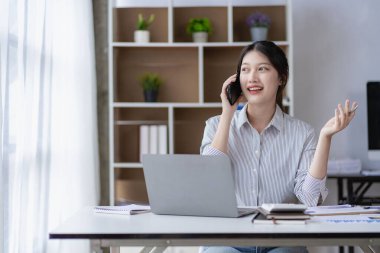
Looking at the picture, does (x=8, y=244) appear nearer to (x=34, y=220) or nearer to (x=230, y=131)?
(x=34, y=220)

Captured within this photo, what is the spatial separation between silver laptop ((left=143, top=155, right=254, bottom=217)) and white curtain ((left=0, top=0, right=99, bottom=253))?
0.79 meters

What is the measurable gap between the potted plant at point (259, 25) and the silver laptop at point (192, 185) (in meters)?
2.58

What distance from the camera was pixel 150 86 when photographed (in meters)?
4.80

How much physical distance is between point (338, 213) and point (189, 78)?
2.77 m

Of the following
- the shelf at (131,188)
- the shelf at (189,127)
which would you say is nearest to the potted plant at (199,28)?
the shelf at (189,127)

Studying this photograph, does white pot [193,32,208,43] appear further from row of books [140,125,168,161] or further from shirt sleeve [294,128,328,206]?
shirt sleeve [294,128,328,206]

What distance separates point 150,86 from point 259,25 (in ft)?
2.78

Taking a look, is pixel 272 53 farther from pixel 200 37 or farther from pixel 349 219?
pixel 200 37

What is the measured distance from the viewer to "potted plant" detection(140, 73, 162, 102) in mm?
4797

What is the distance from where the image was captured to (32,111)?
3.29 m

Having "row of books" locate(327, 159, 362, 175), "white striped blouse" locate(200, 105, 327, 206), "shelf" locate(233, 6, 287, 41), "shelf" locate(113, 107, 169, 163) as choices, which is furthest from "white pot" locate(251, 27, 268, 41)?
"white striped blouse" locate(200, 105, 327, 206)

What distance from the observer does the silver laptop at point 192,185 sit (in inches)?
86.7

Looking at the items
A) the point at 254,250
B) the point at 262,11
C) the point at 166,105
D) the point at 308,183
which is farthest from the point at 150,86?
the point at 254,250

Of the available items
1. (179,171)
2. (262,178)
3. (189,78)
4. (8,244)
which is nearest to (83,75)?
(189,78)
